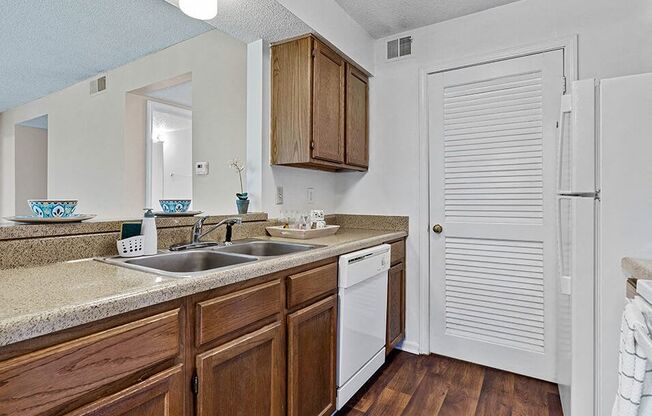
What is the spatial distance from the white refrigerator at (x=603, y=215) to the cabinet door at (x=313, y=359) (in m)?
1.01

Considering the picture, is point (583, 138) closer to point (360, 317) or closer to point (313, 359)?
point (360, 317)

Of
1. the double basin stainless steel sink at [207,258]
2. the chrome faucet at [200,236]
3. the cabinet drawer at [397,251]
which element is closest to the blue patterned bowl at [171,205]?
the chrome faucet at [200,236]

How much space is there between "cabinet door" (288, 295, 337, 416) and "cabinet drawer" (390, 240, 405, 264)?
81 cm

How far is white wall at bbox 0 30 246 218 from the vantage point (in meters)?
2.53

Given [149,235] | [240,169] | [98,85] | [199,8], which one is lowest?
[149,235]

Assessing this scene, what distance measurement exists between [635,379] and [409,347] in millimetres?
1878

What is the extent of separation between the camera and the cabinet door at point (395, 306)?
2285 millimetres

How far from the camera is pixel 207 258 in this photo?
160 centimetres

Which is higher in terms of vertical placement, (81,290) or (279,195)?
(279,195)

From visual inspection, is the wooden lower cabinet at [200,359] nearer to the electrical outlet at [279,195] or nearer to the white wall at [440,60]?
the electrical outlet at [279,195]

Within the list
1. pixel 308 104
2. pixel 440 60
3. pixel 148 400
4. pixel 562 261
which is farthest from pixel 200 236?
pixel 440 60

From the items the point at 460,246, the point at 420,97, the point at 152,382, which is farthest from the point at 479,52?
the point at 152,382

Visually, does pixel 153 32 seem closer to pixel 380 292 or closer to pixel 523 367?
pixel 380 292

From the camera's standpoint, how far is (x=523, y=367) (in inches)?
87.0
